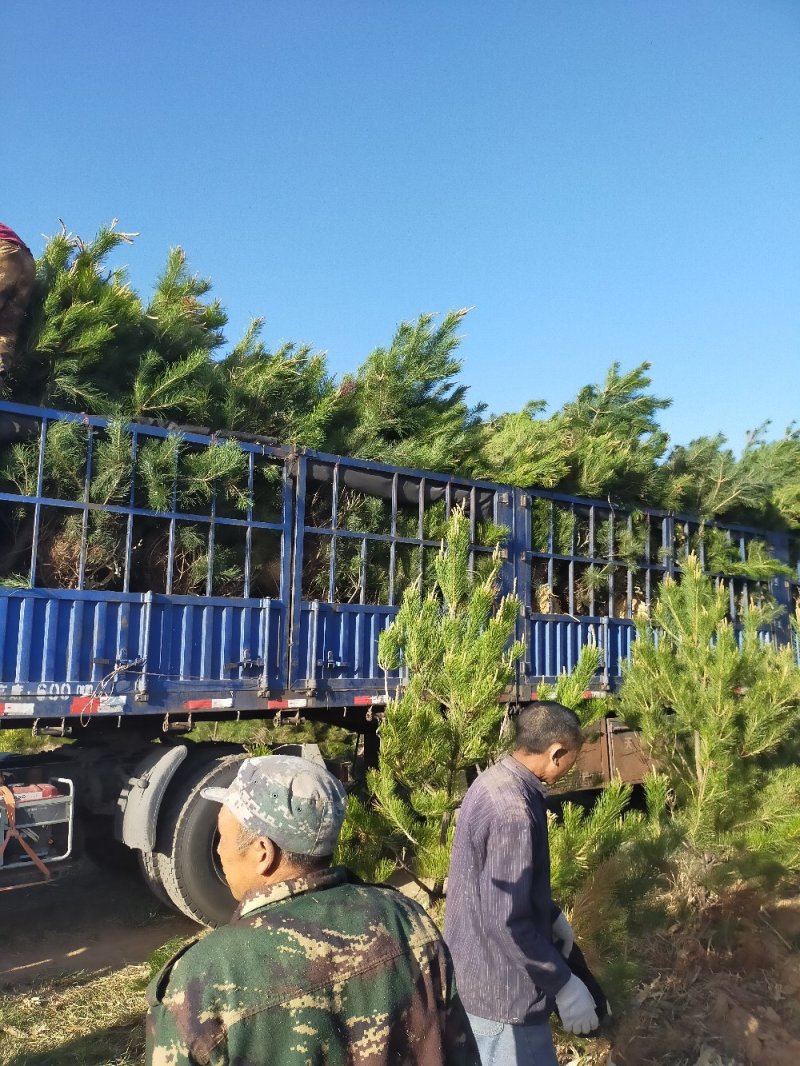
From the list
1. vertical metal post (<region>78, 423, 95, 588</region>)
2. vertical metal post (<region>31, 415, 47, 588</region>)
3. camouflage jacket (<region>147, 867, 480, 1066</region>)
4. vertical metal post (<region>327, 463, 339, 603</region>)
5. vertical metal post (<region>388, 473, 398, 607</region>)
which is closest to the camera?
camouflage jacket (<region>147, 867, 480, 1066</region>)

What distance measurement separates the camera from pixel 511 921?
8.18ft

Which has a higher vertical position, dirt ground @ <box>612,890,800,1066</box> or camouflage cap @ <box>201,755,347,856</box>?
camouflage cap @ <box>201,755,347,856</box>

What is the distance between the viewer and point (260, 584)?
224 inches

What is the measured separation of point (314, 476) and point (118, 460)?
4.60ft

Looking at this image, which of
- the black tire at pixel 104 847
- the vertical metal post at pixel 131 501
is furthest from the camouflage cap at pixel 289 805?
the black tire at pixel 104 847

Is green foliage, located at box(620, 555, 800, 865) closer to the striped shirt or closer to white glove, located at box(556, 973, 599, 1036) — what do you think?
white glove, located at box(556, 973, 599, 1036)

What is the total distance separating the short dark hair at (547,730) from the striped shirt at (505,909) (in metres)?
0.11

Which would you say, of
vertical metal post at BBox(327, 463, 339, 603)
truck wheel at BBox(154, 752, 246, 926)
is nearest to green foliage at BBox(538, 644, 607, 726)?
vertical metal post at BBox(327, 463, 339, 603)

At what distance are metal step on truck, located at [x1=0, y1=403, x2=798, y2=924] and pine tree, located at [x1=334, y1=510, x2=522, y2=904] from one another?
1.44 meters

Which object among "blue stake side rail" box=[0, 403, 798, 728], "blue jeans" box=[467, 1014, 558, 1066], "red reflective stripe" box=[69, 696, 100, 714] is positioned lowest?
"blue jeans" box=[467, 1014, 558, 1066]

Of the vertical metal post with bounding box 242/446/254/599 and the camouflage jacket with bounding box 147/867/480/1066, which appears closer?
the camouflage jacket with bounding box 147/867/480/1066

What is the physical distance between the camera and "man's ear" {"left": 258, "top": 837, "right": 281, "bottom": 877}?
158cm

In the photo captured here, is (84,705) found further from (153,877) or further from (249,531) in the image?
(249,531)

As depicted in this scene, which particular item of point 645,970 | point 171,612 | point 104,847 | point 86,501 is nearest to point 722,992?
point 645,970
